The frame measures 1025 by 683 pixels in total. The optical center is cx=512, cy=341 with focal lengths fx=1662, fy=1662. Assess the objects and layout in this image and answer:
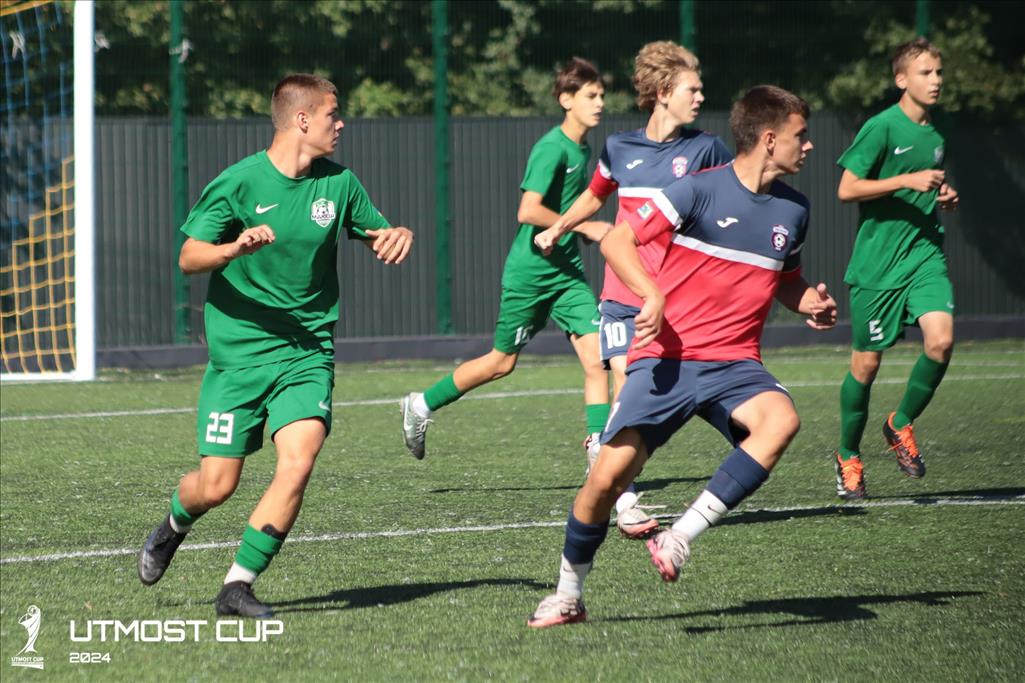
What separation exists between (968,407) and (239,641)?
776 centimetres

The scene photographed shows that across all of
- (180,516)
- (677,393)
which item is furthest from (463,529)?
(677,393)

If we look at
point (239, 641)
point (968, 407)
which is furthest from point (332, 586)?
point (968, 407)

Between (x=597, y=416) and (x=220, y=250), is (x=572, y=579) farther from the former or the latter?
(x=597, y=416)

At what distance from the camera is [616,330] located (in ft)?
25.5

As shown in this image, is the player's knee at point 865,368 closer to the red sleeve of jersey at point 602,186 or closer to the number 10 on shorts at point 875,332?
the number 10 on shorts at point 875,332

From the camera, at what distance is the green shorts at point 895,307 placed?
8320 millimetres

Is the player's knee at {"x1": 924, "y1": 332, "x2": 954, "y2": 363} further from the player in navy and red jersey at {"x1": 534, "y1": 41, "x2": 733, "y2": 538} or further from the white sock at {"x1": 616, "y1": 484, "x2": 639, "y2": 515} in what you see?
the white sock at {"x1": 616, "y1": 484, "x2": 639, "y2": 515}

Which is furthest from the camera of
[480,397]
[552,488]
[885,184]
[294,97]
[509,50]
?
[509,50]

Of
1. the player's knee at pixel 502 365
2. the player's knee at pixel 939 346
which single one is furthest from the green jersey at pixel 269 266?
the player's knee at pixel 939 346

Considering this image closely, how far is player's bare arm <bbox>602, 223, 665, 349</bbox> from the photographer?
5352 millimetres

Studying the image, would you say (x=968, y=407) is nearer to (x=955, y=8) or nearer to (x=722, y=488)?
(x=722, y=488)

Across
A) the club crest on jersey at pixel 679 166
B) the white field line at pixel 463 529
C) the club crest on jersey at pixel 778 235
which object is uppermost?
the club crest on jersey at pixel 679 166

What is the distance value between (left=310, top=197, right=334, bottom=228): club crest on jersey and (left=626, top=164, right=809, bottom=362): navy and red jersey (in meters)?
1.12

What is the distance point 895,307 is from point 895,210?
1.63ft
